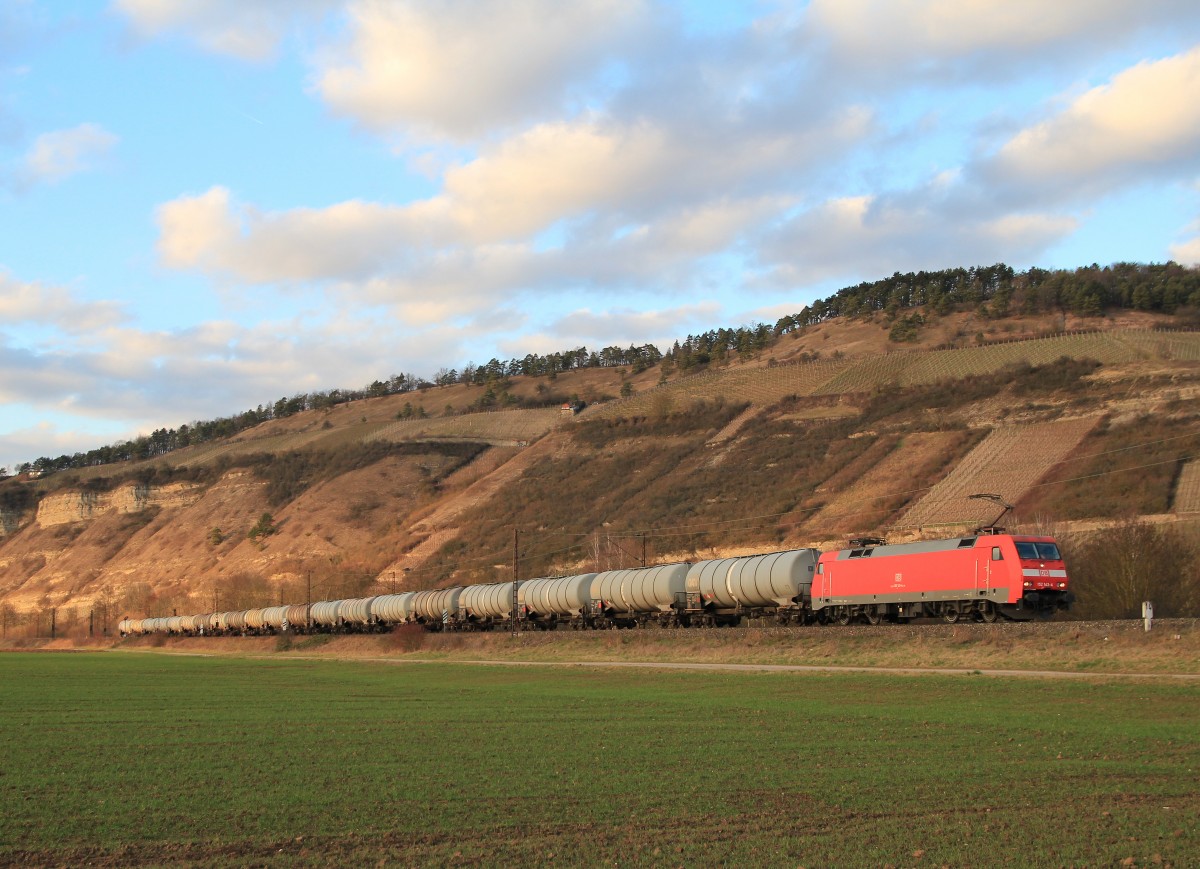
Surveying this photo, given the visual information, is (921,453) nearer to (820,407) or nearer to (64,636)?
(820,407)

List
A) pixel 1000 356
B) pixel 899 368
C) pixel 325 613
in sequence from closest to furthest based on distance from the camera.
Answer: pixel 325 613
pixel 1000 356
pixel 899 368

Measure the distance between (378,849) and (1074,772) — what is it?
34.0 ft

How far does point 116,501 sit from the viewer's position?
177625 mm

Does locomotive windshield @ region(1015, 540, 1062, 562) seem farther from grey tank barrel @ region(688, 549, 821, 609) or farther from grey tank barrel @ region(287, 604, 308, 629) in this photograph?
grey tank barrel @ region(287, 604, 308, 629)

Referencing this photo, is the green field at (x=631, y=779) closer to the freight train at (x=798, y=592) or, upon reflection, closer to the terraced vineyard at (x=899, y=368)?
the freight train at (x=798, y=592)

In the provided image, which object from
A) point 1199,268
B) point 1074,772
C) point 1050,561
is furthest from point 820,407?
point 1074,772

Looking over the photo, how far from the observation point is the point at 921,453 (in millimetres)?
102812

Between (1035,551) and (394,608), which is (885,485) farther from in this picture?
(1035,551)

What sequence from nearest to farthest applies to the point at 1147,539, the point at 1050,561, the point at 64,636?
the point at 1050,561, the point at 1147,539, the point at 64,636

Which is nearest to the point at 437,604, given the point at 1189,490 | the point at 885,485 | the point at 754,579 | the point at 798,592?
the point at 754,579

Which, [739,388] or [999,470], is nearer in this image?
[999,470]

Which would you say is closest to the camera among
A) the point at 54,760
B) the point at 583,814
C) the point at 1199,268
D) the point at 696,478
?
the point at 583,814

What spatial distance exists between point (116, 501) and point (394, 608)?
11868cm

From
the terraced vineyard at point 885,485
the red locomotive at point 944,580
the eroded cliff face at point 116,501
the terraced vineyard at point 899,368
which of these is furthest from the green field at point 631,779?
the eroded cliff face at point 116,501
